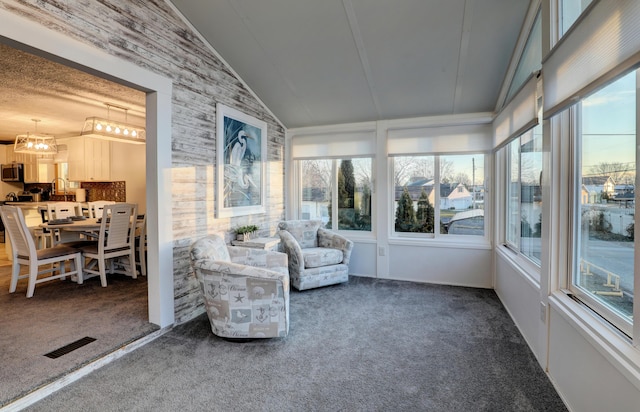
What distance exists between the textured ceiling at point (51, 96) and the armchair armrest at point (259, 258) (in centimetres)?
251

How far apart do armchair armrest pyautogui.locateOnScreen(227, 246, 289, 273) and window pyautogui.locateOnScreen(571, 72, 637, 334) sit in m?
2.48

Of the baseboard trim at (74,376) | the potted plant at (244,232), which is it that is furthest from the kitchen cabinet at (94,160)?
the baseboard trim at (74,376)

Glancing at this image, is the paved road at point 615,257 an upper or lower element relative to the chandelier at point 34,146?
lower

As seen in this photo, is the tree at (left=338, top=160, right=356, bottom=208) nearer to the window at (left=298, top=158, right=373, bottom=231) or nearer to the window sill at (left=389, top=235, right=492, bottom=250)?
the window at (left=298, top=158, right=373, bottom=231)

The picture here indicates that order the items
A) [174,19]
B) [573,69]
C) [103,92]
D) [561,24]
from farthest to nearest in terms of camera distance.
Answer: [103,92] < [174,19] < [561,24] < [573,69]

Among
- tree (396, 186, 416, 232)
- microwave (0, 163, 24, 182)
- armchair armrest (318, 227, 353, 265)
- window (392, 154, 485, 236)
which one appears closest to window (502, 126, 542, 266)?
window (392, 154, 485, 236)

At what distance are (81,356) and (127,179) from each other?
15.9 ft

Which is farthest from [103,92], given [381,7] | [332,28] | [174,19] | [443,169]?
[443,169]

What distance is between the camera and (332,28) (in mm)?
2938

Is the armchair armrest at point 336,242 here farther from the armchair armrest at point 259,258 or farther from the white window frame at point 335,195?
the armchair armrest at point 259,258

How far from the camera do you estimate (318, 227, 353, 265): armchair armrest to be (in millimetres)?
4297

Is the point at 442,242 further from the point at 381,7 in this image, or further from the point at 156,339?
the point at 156,339

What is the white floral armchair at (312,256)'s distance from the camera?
3.97 m

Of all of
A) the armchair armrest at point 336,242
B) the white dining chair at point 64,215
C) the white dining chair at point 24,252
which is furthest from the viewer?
the white dining chair at point 64,215
